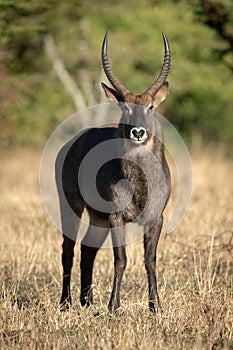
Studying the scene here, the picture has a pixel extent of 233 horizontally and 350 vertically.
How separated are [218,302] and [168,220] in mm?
5037

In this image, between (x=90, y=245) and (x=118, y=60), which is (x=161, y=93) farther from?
(x=118, y=60)

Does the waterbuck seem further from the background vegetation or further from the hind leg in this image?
the background vegetation

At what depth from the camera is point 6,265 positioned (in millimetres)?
8289

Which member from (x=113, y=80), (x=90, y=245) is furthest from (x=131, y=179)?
(x=90, y=245)

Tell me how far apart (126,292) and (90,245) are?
0.69m

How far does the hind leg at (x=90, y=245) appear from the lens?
7.44 metres

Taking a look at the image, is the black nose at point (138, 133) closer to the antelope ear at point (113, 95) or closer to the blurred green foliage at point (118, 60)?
the antelope ear at point (113, 95)

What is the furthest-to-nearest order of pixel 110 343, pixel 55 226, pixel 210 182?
pixel 210 182
pixel 55 226
pixel 110 343

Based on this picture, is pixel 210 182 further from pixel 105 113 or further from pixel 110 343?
pixel 110 343

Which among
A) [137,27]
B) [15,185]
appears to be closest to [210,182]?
[15,185]

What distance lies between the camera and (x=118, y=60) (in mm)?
21469

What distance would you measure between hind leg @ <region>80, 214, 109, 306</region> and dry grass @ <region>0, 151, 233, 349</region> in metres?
0.17

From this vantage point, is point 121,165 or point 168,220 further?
point 168,220

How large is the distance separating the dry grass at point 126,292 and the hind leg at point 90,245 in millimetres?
169
